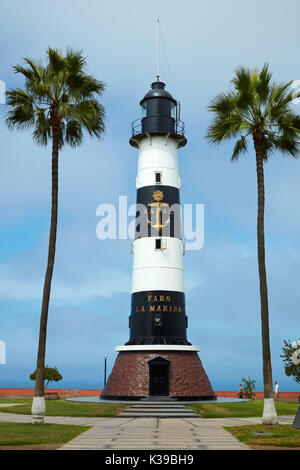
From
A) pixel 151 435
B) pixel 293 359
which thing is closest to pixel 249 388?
pixel 293 359

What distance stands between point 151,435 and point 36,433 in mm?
3706

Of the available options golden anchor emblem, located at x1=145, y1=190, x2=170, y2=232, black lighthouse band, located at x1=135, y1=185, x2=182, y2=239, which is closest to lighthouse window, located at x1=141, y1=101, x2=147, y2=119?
black lighthouse band, located at x1=135, y1=185, x2=182, y2=239

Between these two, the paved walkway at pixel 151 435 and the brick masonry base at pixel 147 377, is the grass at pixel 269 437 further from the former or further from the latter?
the brick masonry base at pixel 147 377

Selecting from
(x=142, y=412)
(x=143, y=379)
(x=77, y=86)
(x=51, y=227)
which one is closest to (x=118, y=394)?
(x=143, y=379)

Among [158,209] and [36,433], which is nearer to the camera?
[36,433]

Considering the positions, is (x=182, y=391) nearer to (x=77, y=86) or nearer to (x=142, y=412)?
(x=142, y=412)

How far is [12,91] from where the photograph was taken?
22547 millimetres

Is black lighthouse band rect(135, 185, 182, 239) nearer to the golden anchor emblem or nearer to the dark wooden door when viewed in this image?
the golden anchor emblem

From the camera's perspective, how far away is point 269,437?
15.9 meters

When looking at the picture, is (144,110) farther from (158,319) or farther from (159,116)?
(158,319)

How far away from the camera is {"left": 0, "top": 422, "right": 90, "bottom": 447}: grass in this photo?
1439cm

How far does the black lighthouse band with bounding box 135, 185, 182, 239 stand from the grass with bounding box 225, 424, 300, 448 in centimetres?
1566
